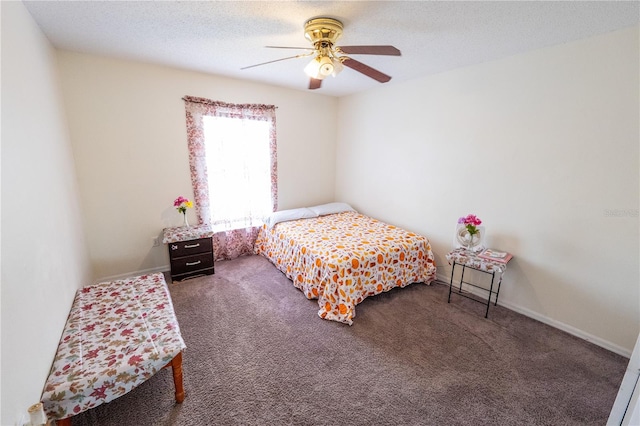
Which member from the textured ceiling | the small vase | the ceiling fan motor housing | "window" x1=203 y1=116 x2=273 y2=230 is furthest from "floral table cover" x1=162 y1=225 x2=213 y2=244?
the small vase

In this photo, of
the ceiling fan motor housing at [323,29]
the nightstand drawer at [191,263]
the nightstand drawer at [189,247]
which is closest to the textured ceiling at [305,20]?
the ceiling fan motor housing at [323,29]

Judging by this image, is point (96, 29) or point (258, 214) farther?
point (258, 214)

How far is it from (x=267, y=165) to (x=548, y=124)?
3.10 meters

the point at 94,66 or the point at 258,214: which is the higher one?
the point at 94,66

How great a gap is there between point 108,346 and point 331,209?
9.89 ft

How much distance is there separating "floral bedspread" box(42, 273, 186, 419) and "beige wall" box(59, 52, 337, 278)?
0.99 metres

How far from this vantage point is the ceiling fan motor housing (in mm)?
1777

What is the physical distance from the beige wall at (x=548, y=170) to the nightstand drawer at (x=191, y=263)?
8.75 feet

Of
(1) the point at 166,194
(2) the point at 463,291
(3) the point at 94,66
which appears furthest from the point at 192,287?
(2) the point at 463,291

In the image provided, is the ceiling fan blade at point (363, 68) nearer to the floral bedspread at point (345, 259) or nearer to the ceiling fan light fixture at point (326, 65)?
the ceiling fan light fixture at point (326, 65)

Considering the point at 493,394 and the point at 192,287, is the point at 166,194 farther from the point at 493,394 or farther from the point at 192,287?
the point at 493,394

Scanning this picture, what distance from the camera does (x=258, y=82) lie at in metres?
3.47

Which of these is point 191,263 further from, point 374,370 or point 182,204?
point 374,370

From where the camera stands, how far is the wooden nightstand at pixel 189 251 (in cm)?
295
